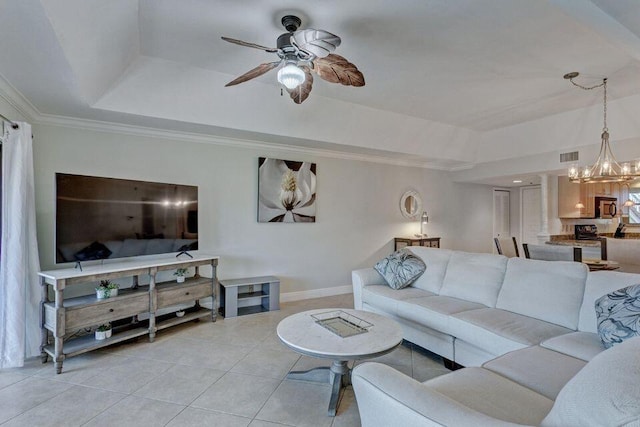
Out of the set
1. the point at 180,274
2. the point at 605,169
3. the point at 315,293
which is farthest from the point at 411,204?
the point at 180,274

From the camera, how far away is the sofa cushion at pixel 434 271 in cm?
346

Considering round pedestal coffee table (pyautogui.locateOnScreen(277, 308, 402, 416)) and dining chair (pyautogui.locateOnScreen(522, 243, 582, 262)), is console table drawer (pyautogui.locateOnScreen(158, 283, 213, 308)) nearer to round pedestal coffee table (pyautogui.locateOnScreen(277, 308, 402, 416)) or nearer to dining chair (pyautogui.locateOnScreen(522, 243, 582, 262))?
round pedestal coffee table (pyautogui.locateOnScreen(277, 308, 402, 416))

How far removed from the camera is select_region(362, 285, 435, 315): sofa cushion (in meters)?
3.21

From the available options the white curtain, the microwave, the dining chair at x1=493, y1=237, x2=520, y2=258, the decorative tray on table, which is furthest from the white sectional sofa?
the microwave

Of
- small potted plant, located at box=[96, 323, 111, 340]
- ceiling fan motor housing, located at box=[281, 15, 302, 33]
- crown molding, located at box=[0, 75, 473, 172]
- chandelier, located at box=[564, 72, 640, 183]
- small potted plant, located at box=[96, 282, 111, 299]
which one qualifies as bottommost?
small potted plant, located at box=[96, 323, 111, 340]

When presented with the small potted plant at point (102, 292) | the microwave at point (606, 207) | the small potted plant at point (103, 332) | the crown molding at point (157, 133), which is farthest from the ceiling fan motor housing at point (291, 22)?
the microwave at point (606, 207)

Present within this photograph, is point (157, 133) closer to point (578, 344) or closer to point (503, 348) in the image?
point (503, 348)

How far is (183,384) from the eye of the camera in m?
2.51

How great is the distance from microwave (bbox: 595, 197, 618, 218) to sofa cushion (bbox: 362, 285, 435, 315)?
5.95m

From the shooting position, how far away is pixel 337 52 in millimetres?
3020

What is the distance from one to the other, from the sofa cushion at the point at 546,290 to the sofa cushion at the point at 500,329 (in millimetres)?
76

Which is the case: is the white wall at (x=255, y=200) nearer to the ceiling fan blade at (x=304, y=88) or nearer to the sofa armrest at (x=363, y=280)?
the sofa armrest at (x=363, y=280)

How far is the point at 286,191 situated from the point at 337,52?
2235mm

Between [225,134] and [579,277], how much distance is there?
3.88 m
